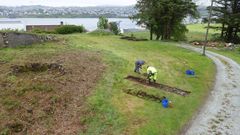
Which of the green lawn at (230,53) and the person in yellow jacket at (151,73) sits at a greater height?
the person in yellow jacket at (151,73)

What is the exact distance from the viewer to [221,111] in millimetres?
24234

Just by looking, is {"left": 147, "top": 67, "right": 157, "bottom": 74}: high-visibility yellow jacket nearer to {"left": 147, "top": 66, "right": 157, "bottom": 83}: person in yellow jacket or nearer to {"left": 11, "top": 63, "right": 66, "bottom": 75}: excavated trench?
{"left": 147, "top": 66, "right": 157, "bottom": 83}: person in yellow jacket

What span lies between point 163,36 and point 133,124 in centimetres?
5569

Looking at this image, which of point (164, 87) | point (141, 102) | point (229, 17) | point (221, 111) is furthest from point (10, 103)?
point (229, 17)

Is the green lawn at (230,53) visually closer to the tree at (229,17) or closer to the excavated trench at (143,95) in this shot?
the tree at (229,17)

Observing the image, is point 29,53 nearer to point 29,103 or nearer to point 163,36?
A: point 29,103

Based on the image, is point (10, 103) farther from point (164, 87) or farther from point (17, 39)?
point (17, 39)

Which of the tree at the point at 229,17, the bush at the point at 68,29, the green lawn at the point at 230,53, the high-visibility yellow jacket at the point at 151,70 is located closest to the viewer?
the high-visibility yellow jacket at the point at 151,70

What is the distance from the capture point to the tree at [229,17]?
A: 209 feet

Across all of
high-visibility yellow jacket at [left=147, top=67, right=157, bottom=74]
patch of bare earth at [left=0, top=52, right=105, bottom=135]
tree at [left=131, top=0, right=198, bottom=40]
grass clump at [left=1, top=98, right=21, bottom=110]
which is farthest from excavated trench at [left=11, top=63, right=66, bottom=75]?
tree at [left=131, top=0, right=198, bottom=40]

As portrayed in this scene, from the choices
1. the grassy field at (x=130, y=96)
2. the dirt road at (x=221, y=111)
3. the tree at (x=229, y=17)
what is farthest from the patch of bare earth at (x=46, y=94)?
the tree at (x=229, y=17)

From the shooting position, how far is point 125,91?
26.5 m

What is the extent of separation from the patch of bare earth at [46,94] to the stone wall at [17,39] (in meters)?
9.07

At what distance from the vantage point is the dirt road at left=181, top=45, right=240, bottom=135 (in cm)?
2075
